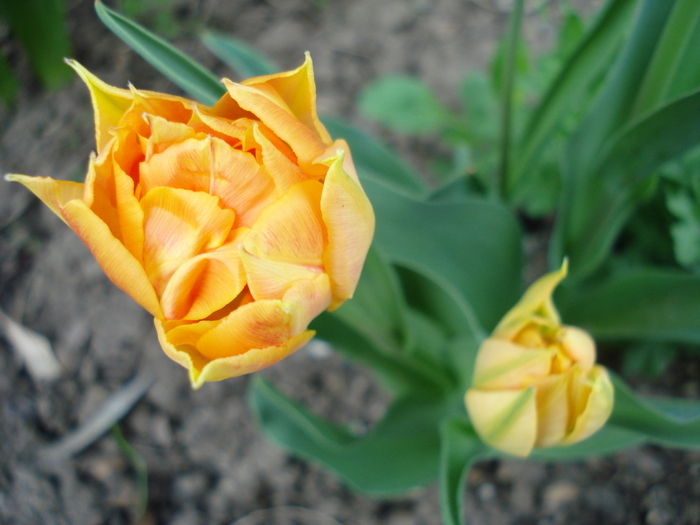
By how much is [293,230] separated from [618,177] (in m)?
0.56

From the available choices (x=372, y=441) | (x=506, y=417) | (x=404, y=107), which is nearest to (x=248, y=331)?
(x=506, y=417)

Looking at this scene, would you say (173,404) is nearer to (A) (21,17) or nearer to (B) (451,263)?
(B) (451,263)

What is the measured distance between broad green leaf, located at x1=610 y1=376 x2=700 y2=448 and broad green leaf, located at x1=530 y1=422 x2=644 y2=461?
0.09 meters

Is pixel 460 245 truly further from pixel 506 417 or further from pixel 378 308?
pixel 506 417

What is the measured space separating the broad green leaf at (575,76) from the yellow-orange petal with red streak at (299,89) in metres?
0.46

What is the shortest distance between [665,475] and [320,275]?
90 centimetres

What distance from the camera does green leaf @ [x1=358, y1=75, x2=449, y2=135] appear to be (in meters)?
1.24

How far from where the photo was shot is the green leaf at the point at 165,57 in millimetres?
527

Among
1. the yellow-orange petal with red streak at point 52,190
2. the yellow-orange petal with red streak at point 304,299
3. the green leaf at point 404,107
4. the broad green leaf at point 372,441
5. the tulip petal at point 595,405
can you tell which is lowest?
the broad green leaf at point 372,441

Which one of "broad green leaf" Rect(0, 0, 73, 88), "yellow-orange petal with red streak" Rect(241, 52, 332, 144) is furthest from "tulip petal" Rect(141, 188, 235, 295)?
"broad green leaf" Rect(0, 0, 73, 88)

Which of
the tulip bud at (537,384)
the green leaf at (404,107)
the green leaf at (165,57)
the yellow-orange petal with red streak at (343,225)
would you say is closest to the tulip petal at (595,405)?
the tulip bud at (537,384)

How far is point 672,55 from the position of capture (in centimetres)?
69

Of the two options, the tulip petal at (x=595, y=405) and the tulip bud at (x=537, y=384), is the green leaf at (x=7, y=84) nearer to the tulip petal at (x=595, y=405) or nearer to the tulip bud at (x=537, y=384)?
the tulip bud at (x=537, y=384)

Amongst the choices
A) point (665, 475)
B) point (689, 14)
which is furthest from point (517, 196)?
point (665, 475)
